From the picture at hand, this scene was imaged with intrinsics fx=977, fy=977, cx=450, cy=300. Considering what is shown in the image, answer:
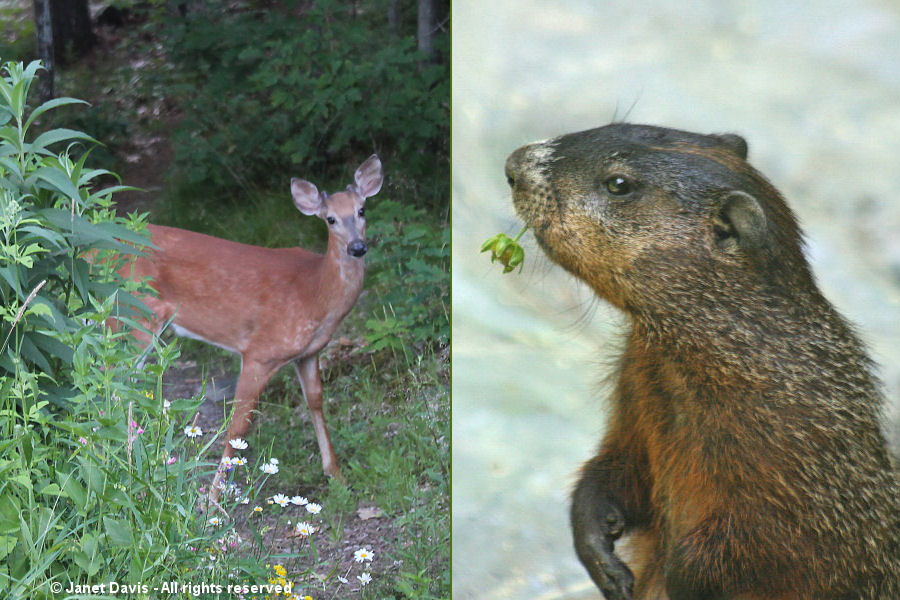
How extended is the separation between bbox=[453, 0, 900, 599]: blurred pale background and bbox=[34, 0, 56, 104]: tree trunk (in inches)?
118

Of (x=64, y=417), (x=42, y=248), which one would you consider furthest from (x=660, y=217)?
(x=64, y=417)

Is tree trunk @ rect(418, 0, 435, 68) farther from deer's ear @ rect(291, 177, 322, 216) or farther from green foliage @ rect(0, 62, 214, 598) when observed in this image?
green foliage @ rect(0, 62, 214, 598)

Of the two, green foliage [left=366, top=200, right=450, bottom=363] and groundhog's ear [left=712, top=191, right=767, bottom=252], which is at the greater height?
groundhog's ear [left=712, top=191, right=767, bottom=252]

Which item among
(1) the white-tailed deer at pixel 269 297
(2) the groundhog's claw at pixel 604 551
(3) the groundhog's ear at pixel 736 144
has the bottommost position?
(1) the white-tailed deer at pixel 269 297

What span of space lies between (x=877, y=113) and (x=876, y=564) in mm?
1080

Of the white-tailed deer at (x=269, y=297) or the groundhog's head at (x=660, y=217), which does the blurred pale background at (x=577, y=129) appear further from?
the white-tailed deer at (x=269, y=297)

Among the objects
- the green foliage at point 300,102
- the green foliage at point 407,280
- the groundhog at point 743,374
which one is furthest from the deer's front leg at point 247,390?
the groundhog at point 743,374

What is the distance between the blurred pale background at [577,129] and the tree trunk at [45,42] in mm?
2996

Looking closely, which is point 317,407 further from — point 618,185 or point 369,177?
point 618,185

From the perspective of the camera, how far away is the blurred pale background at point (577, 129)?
2.32 m

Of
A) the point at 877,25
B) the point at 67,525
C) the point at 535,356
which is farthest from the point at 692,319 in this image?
the point at 67,525

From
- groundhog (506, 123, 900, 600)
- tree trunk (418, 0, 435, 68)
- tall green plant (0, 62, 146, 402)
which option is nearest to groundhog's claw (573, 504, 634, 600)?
groundhog (506, 123, 900, 600)

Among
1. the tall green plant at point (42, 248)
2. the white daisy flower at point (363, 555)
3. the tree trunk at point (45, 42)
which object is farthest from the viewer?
the tree trunk at point (45, 42)

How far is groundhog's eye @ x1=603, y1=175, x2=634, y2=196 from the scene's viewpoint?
241 centimetres
